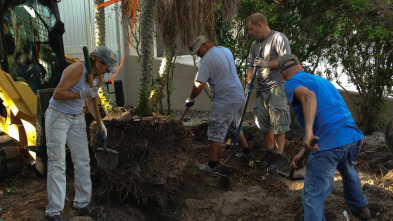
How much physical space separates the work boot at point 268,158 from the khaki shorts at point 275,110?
0.33m

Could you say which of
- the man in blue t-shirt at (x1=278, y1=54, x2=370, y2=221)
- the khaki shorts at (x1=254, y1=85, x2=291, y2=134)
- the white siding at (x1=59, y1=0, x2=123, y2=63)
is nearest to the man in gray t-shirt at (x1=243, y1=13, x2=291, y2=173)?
the khaki shorts at (x1=254, y1=85, x2=291, y2=134)

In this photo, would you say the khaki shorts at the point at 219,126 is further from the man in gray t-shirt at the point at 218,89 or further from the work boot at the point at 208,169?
the work boot at the point at 208,169

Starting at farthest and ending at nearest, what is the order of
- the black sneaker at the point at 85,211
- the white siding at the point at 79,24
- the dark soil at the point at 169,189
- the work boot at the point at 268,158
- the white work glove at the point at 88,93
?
the white siding at the point at 79,24 < the work boot at the point at 268,158 < the dark soil at the point at 169,189 < the black sneaker at the point at 85,211 < the white work glove at the point at 88,93

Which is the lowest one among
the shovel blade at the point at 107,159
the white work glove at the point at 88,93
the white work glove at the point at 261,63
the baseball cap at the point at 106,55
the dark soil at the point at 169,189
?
the dark soil at the point at 169,189

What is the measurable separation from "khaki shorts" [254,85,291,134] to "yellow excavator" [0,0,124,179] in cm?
266

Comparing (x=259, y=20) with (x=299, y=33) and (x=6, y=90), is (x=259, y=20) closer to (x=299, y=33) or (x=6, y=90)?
(x=299, y=33)

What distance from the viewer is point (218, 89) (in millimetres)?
5668

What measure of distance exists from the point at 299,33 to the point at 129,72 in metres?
4.67

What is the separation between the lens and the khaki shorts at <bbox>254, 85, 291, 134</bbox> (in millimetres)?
5871

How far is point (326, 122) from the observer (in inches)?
153

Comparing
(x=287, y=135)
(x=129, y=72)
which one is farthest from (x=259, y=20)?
(x=129, y=72)

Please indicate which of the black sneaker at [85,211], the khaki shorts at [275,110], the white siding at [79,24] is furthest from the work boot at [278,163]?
the white siding at [79,24]

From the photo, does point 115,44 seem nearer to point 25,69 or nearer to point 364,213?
point 25,69

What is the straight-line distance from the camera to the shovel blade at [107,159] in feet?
16.4
